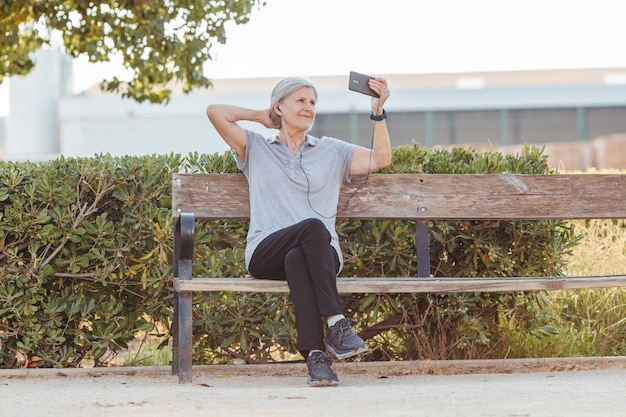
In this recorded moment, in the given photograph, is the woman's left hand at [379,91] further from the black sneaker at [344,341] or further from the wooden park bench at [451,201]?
the black sneaker at [344,341]

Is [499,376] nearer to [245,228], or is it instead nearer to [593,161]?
[245,228]

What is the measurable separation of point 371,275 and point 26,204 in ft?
5.85

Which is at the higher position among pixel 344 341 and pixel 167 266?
pixel 167 266

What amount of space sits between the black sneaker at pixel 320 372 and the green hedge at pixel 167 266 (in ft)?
2.75

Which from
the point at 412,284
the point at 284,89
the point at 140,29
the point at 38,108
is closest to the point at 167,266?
the point at 284,89

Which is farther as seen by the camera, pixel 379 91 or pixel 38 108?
pixel 38 108

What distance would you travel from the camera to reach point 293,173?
4.50m

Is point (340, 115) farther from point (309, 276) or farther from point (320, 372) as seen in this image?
point (320, 372)

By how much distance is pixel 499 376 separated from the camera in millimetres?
4477

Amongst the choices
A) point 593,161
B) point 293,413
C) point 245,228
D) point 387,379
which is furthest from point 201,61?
point 593,161

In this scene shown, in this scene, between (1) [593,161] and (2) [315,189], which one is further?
(1) [593,161]

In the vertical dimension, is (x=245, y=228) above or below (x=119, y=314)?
above

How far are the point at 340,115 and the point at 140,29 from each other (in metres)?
22.7

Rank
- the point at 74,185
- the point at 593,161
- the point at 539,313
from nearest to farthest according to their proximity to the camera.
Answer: the point at 74,185 < the point at 539,313 < the point at 593,161
